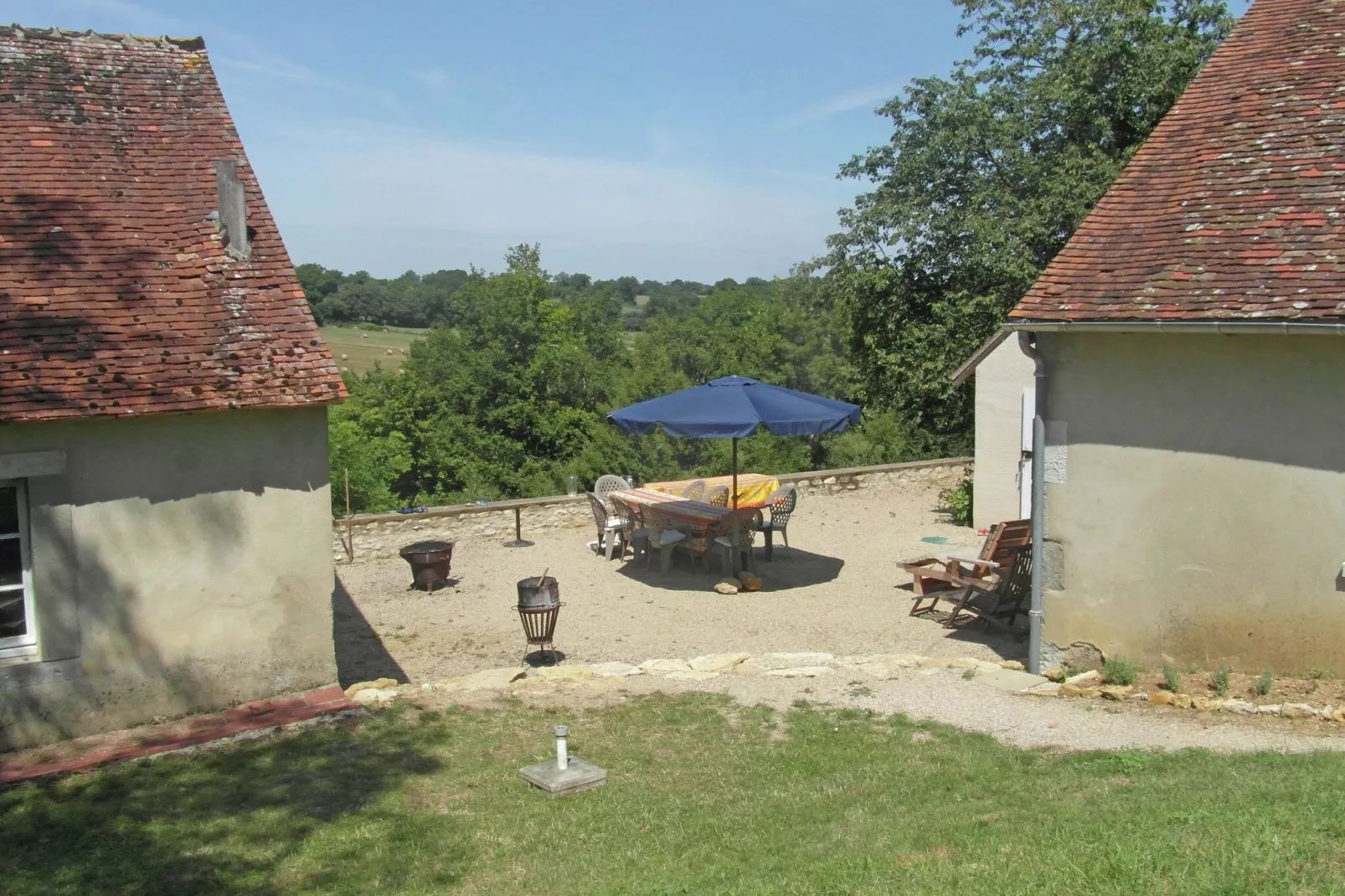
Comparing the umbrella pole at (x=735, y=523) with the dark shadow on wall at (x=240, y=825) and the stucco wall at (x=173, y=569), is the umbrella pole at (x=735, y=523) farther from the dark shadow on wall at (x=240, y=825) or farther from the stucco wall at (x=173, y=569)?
the dark shadow on wall at (x=240, y=825)

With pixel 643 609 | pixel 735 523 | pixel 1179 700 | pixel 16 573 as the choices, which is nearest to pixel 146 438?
pixel 16 573

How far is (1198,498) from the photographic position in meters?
8.70

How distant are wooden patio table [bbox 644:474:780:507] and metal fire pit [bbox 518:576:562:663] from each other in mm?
4335

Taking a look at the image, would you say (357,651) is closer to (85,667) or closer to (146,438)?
(85,667)

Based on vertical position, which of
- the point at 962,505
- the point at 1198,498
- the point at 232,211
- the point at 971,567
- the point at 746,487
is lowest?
the point at 962,505

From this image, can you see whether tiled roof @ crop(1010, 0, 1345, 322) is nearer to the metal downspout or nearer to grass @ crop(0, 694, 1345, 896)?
the metal downspout

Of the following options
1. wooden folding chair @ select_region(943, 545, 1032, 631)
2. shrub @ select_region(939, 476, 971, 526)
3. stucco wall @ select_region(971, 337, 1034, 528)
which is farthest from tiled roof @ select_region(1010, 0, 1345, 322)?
shrub @ select_region(939, 476, 971, 526)

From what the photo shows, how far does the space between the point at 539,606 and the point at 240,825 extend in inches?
171

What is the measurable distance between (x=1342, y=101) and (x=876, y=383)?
12.5m

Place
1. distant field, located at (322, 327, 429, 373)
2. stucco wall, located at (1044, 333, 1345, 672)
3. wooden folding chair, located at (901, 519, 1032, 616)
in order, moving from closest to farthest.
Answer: stucco wall, located at (1044, 333, 1345, 672) < wooden folding chair, located at (901, 519, 1032, 616) < distant field, located at (322, 327, 429, 373)

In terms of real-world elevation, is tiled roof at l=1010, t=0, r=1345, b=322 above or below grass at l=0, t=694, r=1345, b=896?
above

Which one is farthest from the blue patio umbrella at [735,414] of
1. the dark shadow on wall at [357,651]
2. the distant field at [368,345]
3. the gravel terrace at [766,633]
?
the distant field at [368,345]

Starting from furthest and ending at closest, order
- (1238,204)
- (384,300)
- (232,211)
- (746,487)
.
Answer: (384,300)
(746,487)
(1238,204)
(232,211)

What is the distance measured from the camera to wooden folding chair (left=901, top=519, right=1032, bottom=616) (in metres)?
11.7
